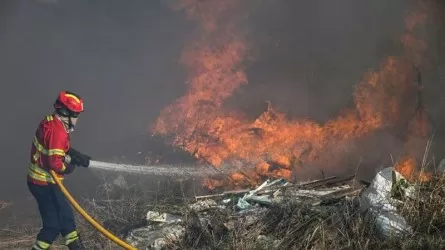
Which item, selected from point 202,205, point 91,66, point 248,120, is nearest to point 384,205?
point 202,205

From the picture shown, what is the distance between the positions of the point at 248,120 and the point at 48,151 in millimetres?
5251

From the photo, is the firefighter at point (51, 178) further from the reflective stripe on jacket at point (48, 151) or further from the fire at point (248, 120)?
the fire at point (248, 120)

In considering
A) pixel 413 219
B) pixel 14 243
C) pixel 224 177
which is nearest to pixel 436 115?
pixel 224 177

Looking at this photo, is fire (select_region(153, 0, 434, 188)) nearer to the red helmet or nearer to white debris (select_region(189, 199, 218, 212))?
white debris (select_region(189, 199, 218, 212))

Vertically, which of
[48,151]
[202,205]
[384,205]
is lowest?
[202,205]

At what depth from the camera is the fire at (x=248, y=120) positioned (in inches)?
352

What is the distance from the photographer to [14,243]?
671 centimetres

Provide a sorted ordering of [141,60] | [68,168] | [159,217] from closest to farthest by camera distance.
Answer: [68,168] → [159,217] → [141,60]

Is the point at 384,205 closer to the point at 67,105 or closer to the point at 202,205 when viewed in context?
the point at 202,205

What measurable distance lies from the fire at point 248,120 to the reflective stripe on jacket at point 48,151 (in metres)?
3.39

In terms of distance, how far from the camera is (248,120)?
9961 millimetres

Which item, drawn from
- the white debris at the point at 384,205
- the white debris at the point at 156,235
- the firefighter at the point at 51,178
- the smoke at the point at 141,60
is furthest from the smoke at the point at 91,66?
the white debris at the point at 384,205

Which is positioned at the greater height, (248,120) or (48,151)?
(248,120)

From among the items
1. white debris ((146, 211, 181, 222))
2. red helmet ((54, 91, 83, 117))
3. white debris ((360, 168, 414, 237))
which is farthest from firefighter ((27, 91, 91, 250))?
white debris ((360, 168, 414, 237))
